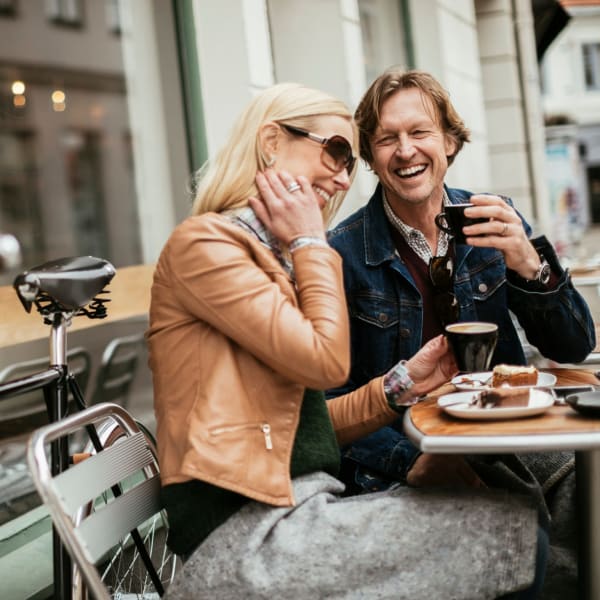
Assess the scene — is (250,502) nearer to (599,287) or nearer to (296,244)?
(296,244)

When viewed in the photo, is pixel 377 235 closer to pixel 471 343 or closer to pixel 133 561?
pixel 471 343

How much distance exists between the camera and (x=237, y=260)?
1.94 m

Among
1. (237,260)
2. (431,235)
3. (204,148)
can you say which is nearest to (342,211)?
(204,148)

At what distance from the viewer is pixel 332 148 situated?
2213mm

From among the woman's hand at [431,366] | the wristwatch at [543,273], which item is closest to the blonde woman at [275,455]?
the woman's hand at [431,366]

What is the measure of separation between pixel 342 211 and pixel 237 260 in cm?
388

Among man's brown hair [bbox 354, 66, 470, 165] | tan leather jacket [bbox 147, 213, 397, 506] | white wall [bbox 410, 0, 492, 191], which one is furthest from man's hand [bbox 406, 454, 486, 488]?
white wall [bbox 410, 0, 492, 191]

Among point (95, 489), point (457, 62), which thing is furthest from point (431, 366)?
point (457, 62)

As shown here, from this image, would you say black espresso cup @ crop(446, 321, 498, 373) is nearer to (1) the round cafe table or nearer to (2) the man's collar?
(1) the round cafe table

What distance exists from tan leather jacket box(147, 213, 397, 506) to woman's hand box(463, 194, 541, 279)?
0.52m

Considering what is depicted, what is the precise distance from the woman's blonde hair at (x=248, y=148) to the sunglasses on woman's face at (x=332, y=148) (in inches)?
0.7

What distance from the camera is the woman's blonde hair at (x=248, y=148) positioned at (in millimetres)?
2160

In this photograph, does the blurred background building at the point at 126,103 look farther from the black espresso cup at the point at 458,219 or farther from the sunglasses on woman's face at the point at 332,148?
the black espresso cup at the point at 458,219

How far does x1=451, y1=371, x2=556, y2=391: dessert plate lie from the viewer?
2.18 m
